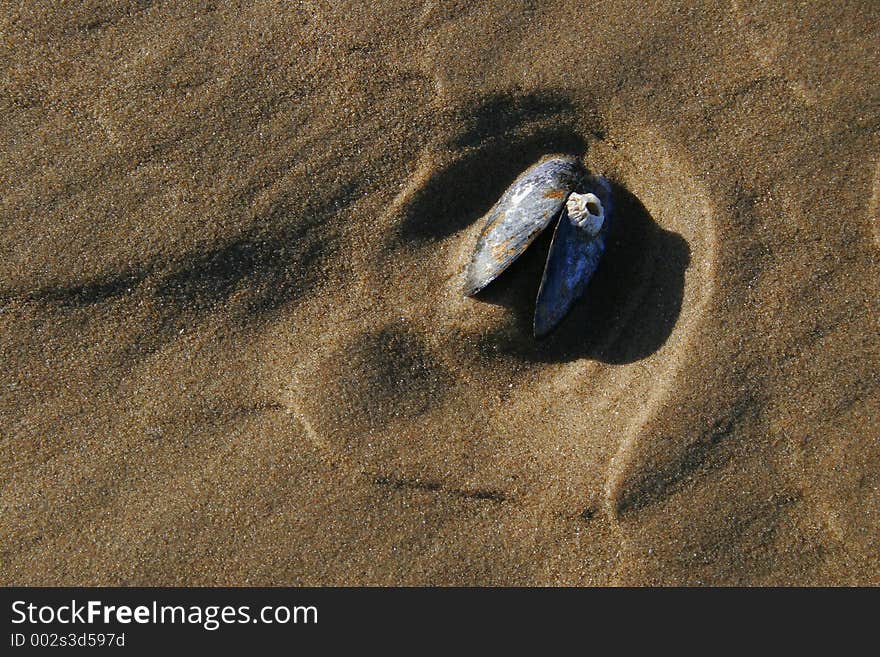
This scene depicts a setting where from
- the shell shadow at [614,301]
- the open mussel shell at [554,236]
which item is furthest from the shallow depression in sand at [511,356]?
the open mussel shell at [554,236]

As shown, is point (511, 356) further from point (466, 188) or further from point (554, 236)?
point (466, 188)

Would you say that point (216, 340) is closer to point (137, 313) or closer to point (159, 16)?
point (137, 313)

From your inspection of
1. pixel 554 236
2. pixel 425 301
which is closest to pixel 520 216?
pixel 554 236

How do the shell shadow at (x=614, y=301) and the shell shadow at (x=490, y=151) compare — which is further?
the shell shadow at (x=490, y=151)

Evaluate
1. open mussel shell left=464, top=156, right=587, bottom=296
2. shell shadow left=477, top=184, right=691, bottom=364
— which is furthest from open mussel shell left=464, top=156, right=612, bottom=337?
shell shadow left=477, top=184, right=691, bottom=364

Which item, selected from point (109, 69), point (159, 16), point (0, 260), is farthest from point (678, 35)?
point (0, 260)

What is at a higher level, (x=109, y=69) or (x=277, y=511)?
(x=109, y=69)

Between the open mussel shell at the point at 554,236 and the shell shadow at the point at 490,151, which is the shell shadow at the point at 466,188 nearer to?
the shell shadow at the point at 490,151
